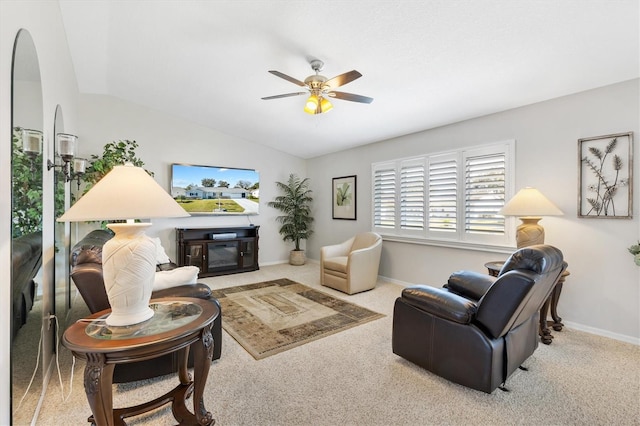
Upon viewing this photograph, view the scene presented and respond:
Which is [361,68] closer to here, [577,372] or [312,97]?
[312,97]

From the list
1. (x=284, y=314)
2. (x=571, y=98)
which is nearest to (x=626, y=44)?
(x=571, y=98)

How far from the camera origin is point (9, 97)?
4.38ft

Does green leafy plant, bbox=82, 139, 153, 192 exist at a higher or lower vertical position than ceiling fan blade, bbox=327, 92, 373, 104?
lower

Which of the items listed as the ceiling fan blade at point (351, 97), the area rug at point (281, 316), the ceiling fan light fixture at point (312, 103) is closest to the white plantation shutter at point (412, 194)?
the area rug at point (281, 316)

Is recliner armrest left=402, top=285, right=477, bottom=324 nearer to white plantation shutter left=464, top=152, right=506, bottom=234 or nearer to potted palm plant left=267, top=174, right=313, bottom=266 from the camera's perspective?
white plantation shutter left=464, top=152, right=506, bottom=234

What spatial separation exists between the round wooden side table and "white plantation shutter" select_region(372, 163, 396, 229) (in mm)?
3764

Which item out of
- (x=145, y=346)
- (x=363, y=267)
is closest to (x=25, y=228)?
(x=145, y=346)

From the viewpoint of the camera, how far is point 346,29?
101 inches

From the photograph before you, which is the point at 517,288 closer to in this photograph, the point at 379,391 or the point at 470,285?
the point at 470,285

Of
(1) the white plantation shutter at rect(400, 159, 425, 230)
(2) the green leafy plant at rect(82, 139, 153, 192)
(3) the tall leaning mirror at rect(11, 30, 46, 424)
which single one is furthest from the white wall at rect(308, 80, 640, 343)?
(2) the green leafy plant at rect(82, 139, 153, 192)

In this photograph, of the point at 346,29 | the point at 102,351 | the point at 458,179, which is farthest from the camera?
the point at 458,179

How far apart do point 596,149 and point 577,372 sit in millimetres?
2147

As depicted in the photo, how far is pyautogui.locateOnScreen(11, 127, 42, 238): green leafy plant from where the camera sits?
1.42 metres

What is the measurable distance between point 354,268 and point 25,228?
352cm
